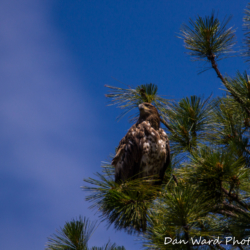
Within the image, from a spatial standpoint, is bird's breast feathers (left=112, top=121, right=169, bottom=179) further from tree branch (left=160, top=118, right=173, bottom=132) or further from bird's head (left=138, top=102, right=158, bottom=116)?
bird's head (left=138, top=102, right=158, bottom=116)

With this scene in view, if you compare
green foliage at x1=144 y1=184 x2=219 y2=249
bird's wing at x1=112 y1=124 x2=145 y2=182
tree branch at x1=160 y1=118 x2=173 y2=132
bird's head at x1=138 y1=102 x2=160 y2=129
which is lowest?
green foliage at x1=144 y1=184 x2=219 y2=249

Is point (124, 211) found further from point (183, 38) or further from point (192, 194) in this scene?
point (183, 38)

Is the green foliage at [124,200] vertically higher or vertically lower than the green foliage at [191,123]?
lower

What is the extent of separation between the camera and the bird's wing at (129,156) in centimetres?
488

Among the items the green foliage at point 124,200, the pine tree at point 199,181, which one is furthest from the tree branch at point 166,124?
the green foliage at point 124,200

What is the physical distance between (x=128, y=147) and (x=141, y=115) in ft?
2.05

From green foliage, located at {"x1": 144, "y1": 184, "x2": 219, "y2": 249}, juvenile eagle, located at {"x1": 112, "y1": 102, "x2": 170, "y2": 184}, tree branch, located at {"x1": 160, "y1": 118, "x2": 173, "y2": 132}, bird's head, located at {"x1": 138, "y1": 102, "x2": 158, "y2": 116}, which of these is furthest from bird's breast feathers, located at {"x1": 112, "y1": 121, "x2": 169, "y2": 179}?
green foliage, located at {"x1": 144, "y1": 184, "x2": 219, "y2": 249}

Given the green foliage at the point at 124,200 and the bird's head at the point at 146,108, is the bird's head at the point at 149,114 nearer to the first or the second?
the bird's head at the point at 146,108

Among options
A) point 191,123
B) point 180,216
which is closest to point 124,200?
point 180,216

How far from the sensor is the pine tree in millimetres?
2980

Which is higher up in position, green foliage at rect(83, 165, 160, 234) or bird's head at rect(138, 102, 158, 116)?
bird's head at rect(138, 102, 158, 116)

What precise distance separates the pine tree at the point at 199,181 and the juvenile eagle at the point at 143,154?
191mm

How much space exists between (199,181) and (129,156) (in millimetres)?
1764

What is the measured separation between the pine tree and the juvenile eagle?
0.19 m
